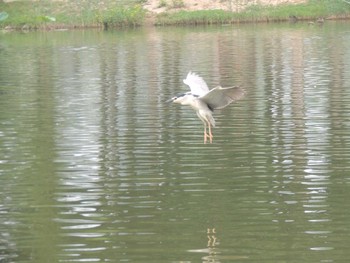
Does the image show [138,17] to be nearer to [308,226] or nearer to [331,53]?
[331,53]

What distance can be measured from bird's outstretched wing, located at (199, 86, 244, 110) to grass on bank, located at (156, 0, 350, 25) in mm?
48772

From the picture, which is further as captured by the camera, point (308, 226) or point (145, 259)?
point (308, 226)

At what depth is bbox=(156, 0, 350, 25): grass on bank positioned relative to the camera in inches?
2569

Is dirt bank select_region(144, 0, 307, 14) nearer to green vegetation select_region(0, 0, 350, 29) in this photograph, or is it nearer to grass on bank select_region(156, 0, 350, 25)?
green vegetation select_region(0, 0, 350, 29)

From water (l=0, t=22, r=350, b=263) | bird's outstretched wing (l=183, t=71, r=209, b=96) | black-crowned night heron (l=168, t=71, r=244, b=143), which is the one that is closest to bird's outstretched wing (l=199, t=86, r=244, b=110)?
black-crowned night heron (l=168, t=71, r=244, b=143)

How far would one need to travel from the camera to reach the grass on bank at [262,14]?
6525 cm

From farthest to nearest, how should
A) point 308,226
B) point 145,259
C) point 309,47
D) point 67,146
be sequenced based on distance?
point 309,47, point 67,146, point 308,226, point 145,259

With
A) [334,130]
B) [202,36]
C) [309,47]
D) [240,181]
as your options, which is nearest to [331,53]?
[309,47]

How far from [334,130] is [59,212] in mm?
7993

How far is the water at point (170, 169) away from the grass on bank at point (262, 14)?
99.2 feet

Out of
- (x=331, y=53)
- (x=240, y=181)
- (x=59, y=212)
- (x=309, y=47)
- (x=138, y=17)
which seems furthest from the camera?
(x=138, y=17)

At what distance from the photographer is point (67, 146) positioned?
64.7ft

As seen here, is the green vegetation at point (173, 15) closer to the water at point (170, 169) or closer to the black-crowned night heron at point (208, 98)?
the water at point (170, 169)

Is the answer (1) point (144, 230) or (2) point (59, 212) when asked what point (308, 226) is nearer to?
(1) point (144, 230)
